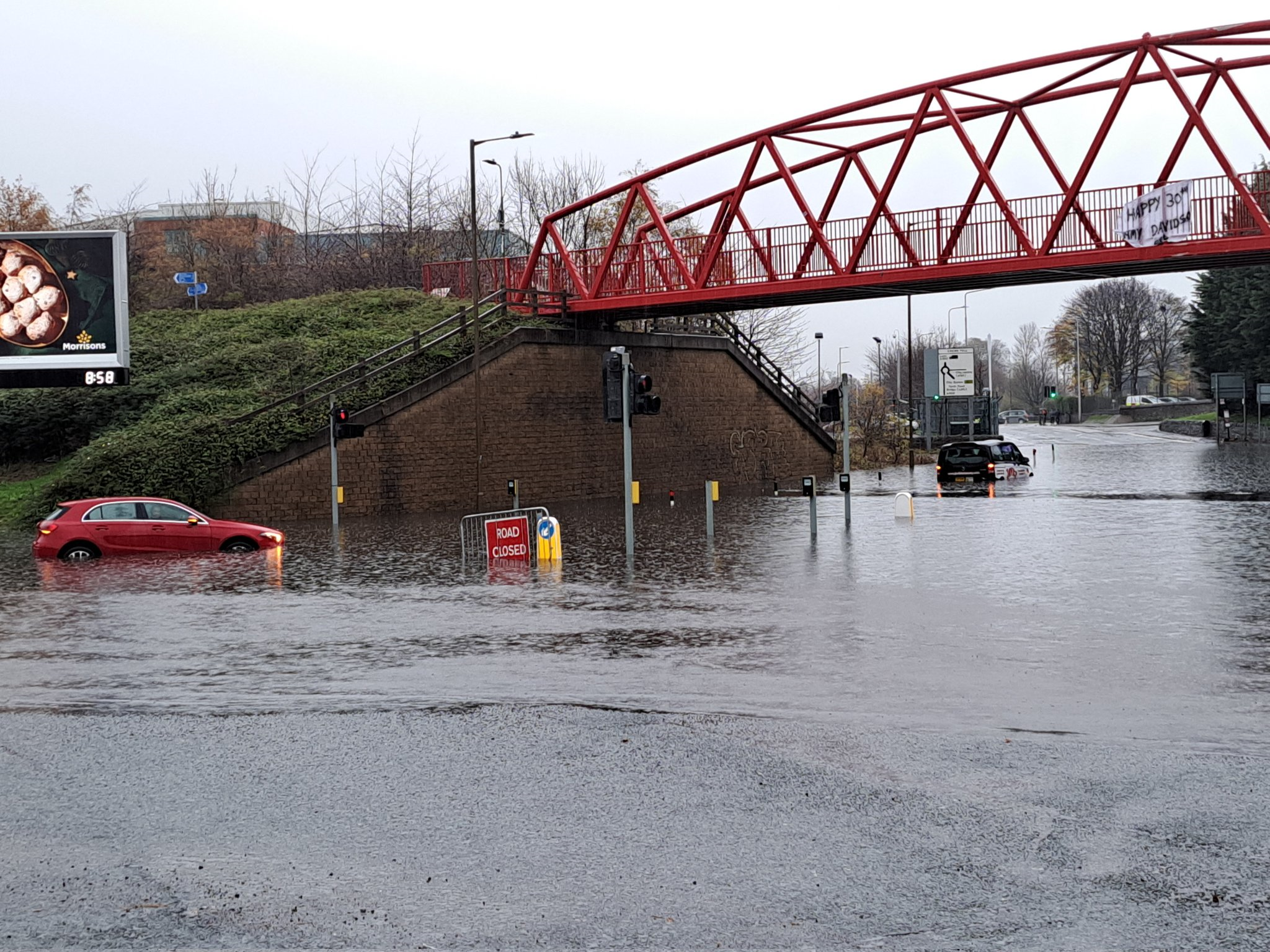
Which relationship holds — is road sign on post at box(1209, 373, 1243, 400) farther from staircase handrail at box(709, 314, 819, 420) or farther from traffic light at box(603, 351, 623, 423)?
traffic light at box(603, 351, 623, 423)

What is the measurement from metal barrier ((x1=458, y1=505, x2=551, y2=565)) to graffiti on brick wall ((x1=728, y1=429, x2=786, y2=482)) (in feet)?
62.8

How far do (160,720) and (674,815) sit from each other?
453 cm

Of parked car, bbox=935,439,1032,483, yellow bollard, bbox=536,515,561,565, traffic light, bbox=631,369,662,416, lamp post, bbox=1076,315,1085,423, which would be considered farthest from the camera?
lamp post, bbox=1076,315,1085,423

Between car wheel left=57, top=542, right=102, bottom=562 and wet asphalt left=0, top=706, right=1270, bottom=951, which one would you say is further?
car wheel left=57, top=542, right=102, bottom=562

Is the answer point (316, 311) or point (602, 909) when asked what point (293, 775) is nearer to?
point (602, 909)

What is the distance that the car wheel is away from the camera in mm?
22906

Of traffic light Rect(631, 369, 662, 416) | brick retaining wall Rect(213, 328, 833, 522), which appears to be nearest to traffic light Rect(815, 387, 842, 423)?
traffic light Rect(631, 369, 662, 416)

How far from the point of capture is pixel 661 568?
19453 millimetres

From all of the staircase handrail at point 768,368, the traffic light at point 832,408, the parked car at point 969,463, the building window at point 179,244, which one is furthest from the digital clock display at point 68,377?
the building window at point 179,244

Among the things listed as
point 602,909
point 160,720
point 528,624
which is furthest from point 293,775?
point 528,624

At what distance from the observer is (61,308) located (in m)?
29.2

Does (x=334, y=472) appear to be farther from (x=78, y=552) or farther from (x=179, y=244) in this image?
(x=179, y=244)

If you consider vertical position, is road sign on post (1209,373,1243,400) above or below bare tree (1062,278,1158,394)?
below

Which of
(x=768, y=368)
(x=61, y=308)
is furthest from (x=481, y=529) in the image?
(x=768, y=368)
